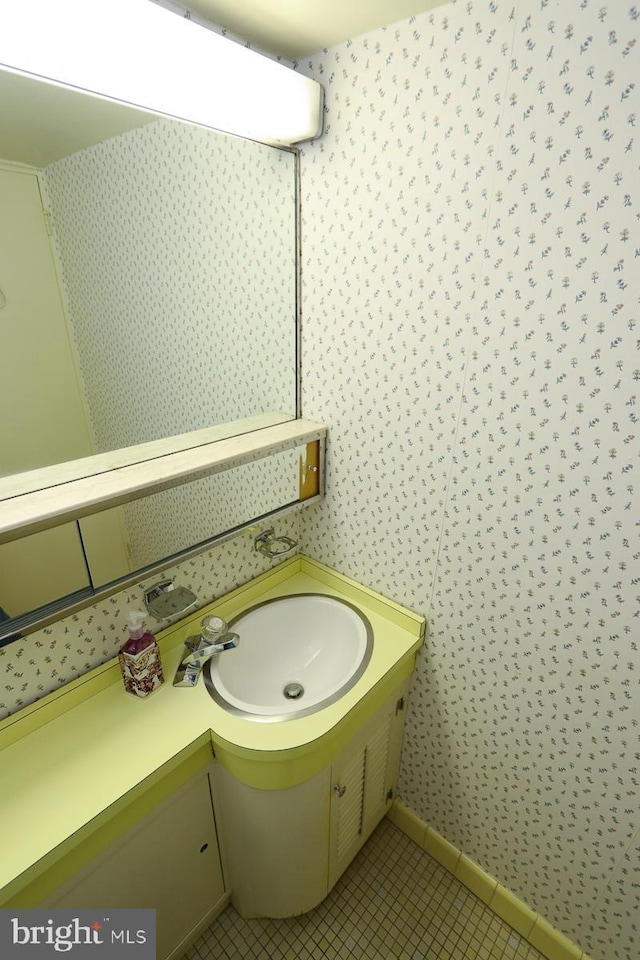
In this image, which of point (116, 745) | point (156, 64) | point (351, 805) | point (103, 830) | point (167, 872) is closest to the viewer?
point (156, 64)

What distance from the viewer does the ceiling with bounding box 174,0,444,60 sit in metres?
0.84

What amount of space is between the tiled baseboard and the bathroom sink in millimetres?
718

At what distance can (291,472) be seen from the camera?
1.37 m

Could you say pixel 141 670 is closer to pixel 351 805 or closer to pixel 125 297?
pixel 351 805

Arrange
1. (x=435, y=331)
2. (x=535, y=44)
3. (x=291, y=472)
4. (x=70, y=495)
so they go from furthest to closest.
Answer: (x=291, y=472), (x=435, y=331), (x=70, y=495), (x=535, y=44)

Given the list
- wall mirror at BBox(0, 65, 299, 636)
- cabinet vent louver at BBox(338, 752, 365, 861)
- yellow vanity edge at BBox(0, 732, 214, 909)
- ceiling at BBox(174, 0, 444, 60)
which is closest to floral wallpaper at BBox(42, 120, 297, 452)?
wall mirror at BBox(0, 65, 299, 636)

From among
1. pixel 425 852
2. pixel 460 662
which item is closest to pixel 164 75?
pixel 460 662

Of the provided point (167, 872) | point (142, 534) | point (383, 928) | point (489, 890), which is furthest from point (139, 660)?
point (489, 890)

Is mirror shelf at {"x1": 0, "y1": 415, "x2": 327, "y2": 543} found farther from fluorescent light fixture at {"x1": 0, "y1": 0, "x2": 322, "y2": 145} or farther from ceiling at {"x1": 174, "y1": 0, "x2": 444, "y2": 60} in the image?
ceiling at {"x1": 174, "y1": 0, "x2": 444, "y2": 60}

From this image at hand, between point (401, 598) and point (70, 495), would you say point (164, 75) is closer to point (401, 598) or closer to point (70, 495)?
point (70, 495)

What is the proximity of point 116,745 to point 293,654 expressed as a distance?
0.56 m

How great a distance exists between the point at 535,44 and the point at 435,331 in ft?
1.63

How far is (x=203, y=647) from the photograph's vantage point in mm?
1188

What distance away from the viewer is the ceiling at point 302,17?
842 millimetres
